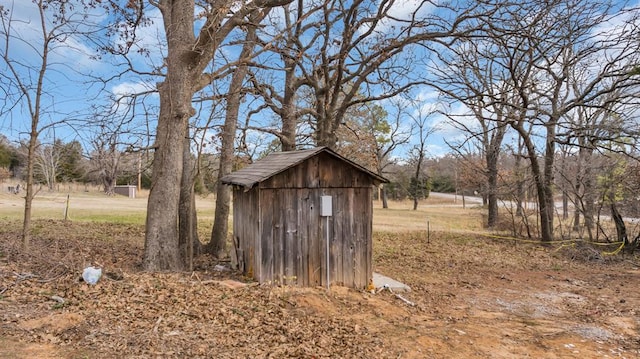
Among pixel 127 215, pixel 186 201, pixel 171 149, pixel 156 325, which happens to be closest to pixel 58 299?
pixel 156 325

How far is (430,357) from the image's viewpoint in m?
4.81

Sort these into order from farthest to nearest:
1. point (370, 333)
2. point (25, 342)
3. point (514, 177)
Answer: point (514, 177)
point (370, 333)
point (25, 342)

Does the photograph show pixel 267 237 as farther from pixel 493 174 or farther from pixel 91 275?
pixel 493 174

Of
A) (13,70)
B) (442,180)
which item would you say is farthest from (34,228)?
(442,180)

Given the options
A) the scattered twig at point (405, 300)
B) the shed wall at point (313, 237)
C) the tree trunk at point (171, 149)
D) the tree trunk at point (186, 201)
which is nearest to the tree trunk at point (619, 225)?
the scattered twig at point (405, 300)

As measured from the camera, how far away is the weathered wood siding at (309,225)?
7.46m

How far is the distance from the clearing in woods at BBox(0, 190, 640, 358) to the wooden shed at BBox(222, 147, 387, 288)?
0.54 m

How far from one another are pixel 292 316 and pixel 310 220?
8.03 ft

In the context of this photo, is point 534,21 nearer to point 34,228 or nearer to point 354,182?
point 354,182

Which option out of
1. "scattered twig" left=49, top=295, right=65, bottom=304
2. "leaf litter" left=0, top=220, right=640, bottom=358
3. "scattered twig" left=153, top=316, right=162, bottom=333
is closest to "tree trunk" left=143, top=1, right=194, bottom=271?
"leaf litter" left=0, top=220, right=640, bottom=358

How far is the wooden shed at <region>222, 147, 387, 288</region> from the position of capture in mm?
7445

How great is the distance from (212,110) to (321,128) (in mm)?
4303

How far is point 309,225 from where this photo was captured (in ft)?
25.3

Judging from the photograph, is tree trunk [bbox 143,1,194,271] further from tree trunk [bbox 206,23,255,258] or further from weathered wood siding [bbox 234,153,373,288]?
tree trunk [bbox 206,23,255,258]
